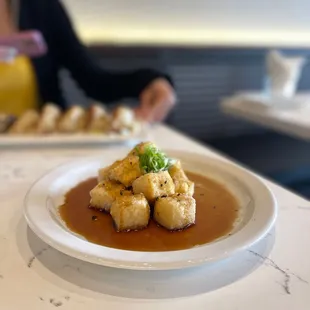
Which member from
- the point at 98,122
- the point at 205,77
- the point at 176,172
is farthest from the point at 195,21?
the point at 176,172

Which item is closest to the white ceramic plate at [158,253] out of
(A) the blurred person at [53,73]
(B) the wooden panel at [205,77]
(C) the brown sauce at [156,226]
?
(C) the brown sauce at [156,226]

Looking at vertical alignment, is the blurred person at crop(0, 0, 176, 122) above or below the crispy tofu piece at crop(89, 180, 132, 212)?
below

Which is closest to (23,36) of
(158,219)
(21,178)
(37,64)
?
(37,64)

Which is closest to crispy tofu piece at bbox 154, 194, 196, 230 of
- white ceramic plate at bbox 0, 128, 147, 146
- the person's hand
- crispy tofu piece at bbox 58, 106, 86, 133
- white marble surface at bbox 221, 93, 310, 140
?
white ceramic plate at bbox 0, 128, 147, 146

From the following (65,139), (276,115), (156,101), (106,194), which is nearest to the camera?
(106,194)

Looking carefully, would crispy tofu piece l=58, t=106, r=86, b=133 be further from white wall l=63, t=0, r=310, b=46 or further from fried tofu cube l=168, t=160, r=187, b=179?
white wall l=63, t=0, r=310, b=46

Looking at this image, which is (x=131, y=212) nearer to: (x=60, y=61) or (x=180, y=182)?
(x=180, y=182)

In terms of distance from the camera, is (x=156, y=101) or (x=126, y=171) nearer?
(x=126, y=171)

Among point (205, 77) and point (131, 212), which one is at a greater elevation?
point (131, 212)

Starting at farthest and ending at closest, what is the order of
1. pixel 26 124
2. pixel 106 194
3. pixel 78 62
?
pixel 78 62
pixel 26 124
pixel 106 194
